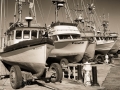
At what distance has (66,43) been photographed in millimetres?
16156

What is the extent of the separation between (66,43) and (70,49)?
0.83 m

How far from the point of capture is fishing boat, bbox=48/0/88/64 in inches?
630

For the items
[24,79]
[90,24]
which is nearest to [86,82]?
[24,79]

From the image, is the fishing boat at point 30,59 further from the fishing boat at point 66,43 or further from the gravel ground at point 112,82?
the fishing boat at point 66,43

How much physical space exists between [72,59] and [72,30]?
3.14 meters

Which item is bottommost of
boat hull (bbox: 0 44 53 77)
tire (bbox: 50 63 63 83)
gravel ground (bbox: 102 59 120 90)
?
gravel ground (bbox: 102 59 120 90)

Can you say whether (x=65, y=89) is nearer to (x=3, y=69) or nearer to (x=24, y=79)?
(x=24, y=79)

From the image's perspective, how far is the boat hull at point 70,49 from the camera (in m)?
16.0

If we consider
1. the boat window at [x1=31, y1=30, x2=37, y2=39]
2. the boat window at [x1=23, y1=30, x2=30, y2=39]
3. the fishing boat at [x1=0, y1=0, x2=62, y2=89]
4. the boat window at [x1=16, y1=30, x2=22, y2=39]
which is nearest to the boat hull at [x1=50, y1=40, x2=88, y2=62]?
the boat window at [x1=31, y1=30, x2=37, y2=39]

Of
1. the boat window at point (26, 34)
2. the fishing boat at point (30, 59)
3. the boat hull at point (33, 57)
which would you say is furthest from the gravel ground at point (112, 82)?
the boat window at point (26, 34)

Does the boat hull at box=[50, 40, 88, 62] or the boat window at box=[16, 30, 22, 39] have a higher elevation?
the boat window at box=[16, 30, 22, 39]

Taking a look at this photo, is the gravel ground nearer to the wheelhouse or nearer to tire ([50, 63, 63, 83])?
tire ([50, 63, 63, 83])

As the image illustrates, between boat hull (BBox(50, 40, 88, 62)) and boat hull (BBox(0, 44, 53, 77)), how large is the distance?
22.6ft

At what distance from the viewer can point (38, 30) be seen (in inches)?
419
